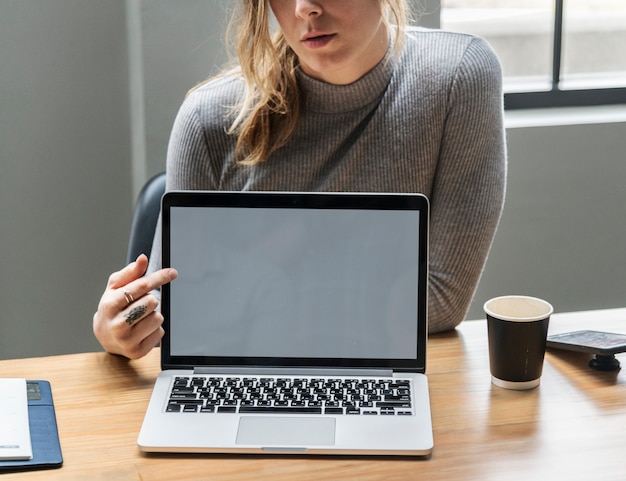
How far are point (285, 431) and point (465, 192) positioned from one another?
21.4 inches

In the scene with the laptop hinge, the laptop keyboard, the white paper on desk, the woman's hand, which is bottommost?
the white paper on desk

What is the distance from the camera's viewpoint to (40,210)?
7.02 feet

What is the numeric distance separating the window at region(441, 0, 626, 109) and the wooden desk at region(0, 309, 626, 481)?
1426 mm

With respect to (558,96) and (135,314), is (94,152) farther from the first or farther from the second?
(558,96)

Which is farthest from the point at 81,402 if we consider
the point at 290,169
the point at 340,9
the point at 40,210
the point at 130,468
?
the point at 40,210

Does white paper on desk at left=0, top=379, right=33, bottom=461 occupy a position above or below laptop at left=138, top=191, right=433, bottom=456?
below

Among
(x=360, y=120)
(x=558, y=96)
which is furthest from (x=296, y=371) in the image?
(x=558, y=96)

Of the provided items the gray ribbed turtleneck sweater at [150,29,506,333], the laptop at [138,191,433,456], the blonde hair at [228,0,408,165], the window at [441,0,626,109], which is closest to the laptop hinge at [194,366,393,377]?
the laptop at [138,191,433,456]

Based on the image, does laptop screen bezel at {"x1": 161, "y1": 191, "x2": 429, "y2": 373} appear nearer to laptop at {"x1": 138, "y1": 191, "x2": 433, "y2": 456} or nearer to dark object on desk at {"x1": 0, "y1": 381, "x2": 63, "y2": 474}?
laptop at {"x1": 138, "y1": 191, "x2": 433, "y2": 456}

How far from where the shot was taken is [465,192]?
54.6 inches

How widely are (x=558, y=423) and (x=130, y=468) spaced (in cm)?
48

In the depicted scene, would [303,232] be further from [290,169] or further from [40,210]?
[40,210]

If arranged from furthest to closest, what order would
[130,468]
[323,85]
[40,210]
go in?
[40,210]
[323,85]
[130,468]

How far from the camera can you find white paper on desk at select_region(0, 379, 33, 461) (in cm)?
97
